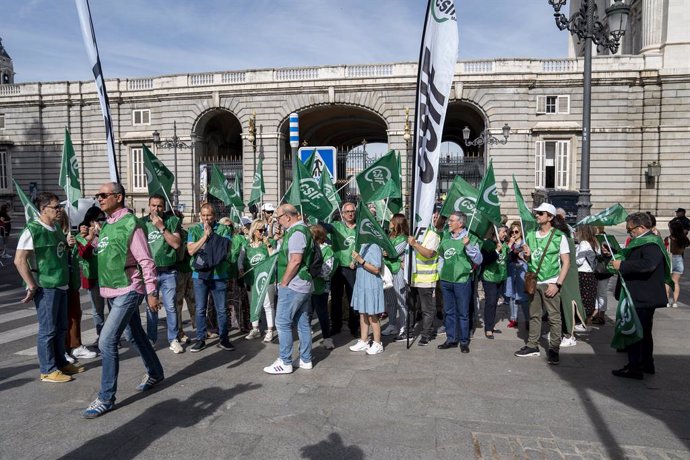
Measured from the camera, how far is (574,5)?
1822 inches

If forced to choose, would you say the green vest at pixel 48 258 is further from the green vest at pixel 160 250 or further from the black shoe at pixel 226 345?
the black shoe at pixel 226 345

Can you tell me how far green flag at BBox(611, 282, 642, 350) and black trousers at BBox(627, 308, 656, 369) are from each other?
7cm

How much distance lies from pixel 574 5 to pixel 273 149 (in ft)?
110

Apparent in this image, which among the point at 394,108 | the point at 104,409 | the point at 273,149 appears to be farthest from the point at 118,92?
the point at 104,409

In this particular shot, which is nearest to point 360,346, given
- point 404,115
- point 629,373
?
point 629,373

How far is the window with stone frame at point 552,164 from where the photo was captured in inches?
1146

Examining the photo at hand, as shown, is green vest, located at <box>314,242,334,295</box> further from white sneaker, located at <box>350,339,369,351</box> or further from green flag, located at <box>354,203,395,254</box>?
white sneaker, located at <box>350,339,369,351</box>

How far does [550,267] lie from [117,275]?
15.8ft

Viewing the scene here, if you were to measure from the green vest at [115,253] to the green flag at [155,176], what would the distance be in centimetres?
242

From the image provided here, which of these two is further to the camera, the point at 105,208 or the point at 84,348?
the point at 84,348

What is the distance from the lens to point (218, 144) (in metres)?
38.0

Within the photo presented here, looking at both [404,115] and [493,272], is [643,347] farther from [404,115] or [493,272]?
[404,115]

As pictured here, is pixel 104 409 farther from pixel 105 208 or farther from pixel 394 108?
pixel 394 108

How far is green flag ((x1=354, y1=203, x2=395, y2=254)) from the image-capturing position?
6021 mm
